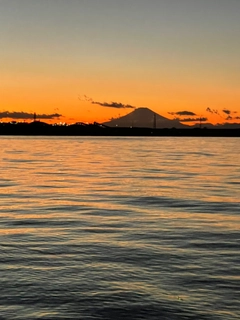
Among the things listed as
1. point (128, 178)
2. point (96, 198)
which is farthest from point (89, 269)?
point (128, 178)

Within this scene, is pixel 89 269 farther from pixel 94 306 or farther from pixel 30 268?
pixel 94 306

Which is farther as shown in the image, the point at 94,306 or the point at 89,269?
the point at 89,269

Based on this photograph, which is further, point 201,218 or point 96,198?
point 96,198

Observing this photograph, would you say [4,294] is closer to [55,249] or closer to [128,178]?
[55,249]

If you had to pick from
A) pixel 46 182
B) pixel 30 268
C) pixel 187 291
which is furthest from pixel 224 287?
pixel 46 182

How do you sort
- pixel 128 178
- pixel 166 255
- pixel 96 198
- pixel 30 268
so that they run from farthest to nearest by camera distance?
1. pixel 128 178
2. pixel 96 198
3. pixel 166 255
4. pixel 30 268

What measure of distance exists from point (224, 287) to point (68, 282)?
3130mm

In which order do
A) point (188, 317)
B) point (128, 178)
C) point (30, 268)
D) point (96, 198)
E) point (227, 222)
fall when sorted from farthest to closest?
1. point (128, 178)
2. point (96, 198)
3. point (227, 222)
4. point (30, 268)
5. point (188, 317)

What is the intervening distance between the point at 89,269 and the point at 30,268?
131 centimetres

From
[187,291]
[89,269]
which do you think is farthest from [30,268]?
[187,291]

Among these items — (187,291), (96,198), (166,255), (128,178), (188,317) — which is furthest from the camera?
(128,178)

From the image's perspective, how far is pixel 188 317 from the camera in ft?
29.9

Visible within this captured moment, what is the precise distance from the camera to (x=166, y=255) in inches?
536

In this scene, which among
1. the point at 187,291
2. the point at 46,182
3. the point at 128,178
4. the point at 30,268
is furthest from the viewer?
the point at 128,178
